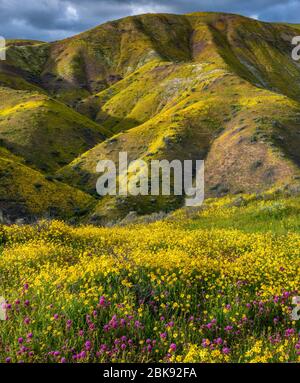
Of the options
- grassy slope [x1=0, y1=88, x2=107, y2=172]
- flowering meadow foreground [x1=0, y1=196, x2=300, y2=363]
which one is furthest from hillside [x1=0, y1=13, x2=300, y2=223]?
flowering meadow foreground [x1=0, y1=196, x2=300, y2=363]

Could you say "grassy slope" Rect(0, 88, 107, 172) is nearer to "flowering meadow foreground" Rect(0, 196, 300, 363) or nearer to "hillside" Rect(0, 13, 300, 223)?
"hillside" Rect(0, 13, 300, 223)

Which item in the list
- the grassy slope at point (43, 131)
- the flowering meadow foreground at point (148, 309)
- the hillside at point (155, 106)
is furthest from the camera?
the grassy slope at point (43, 131)

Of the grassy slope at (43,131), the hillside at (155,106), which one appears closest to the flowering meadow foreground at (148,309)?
the hillside at (155,106)

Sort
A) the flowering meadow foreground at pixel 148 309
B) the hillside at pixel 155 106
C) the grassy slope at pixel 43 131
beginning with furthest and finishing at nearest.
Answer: the grassy slope at pixel 43 131, the hillside at pixel 155 106, the flowering meadow foreground at pixel 148 309

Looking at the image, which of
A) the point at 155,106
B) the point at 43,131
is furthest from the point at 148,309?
the point at 155,106

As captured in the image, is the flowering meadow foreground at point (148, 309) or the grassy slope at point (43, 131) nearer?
the flowering meadow foreground at point (148, 309)

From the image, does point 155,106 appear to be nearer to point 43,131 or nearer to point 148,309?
point 43,131

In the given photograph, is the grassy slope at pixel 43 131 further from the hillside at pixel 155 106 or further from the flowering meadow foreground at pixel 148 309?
the flowering meadow foreground at pixel 148 309

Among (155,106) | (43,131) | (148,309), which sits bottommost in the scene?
(148,309)

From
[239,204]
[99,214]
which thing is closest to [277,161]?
[99,214]

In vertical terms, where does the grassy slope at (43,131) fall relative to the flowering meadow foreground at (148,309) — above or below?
above

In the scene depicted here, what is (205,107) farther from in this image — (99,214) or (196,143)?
(99,214)

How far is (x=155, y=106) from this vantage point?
113 m

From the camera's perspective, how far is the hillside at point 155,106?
197 ft
